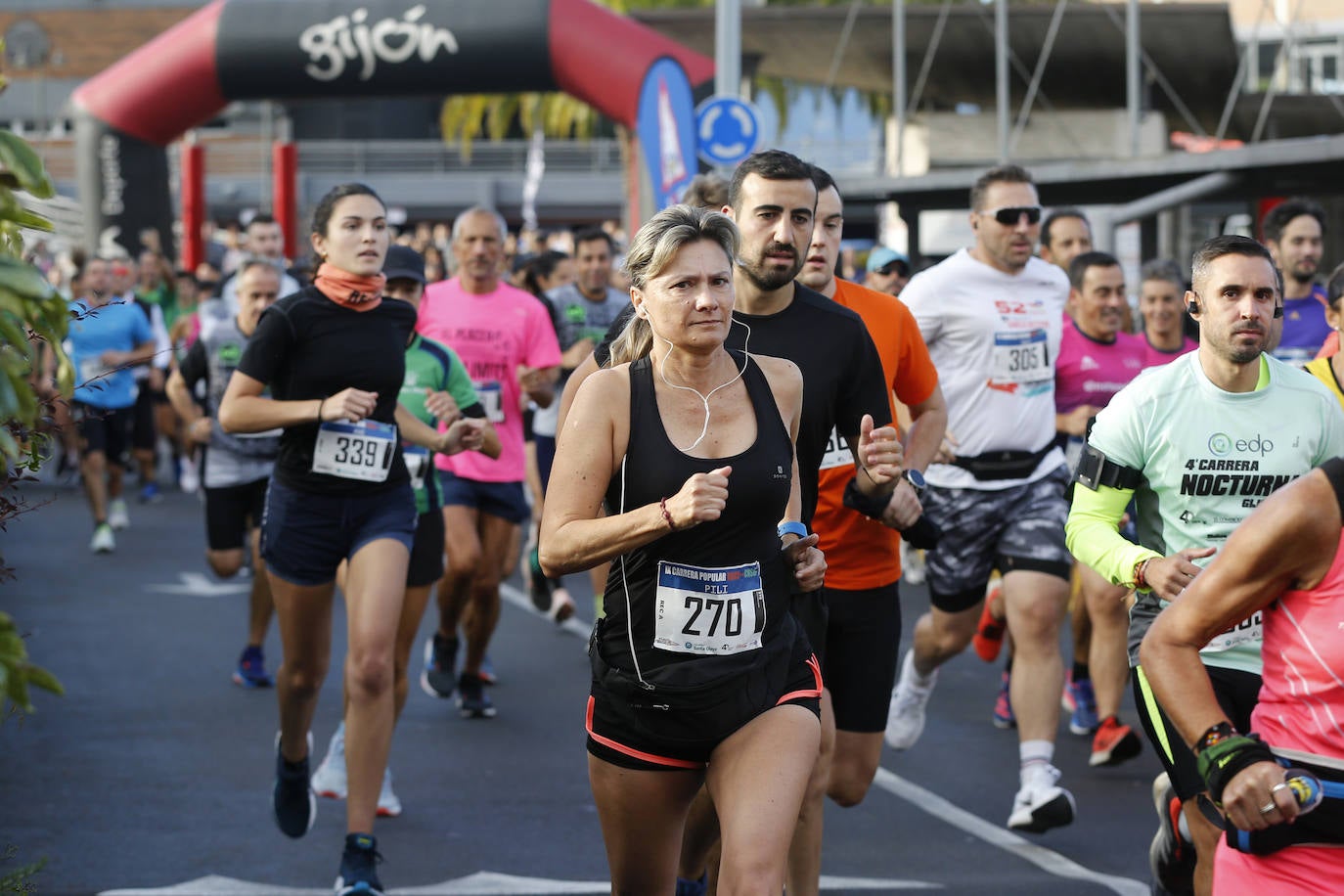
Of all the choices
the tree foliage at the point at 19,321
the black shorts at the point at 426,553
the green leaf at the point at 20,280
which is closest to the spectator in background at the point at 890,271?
the black shorts at the point at 426,553

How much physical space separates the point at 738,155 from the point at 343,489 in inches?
413

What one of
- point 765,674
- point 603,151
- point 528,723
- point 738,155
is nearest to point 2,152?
point 765,674

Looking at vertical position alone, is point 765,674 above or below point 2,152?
below

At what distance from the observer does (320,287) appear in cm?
632

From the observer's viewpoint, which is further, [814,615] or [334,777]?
[334,777]

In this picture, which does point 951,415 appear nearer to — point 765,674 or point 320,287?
point 320,287

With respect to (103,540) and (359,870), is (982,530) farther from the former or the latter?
(103,540)

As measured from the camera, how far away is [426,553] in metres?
7.03

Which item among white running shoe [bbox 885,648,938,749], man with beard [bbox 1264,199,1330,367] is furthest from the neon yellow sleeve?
man with beard [bbox 1264,199,1330,367]

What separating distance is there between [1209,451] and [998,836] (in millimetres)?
2292

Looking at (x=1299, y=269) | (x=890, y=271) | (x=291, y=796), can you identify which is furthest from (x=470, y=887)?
(x=890, y=271)

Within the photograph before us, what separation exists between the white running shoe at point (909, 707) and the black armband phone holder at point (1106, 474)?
2616 millimetres

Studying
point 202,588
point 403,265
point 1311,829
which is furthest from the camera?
point 202,588

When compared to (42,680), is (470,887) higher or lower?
lower
